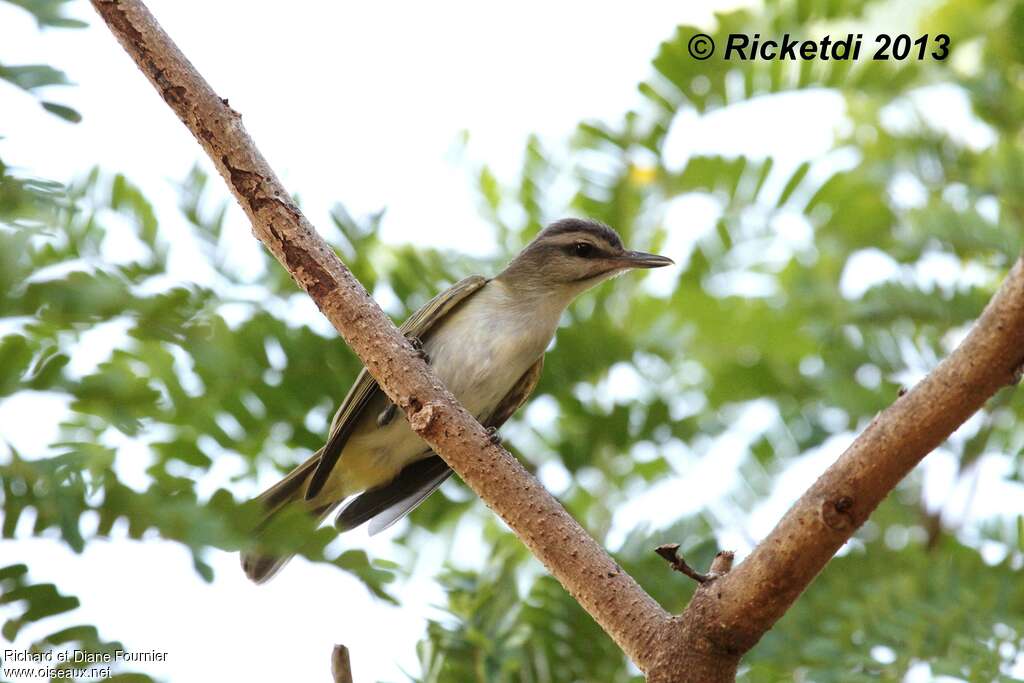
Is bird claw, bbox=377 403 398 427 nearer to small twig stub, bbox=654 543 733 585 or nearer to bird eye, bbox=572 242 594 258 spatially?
bird eye, bbox=572 242 594 258

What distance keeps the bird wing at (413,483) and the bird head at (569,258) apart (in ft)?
Answer: 1.68

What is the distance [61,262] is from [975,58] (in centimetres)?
467

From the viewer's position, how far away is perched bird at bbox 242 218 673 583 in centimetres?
558

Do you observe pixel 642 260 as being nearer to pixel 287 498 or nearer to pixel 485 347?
pixel 485 347

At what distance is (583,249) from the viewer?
5.83m

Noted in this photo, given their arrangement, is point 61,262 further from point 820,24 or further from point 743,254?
point 820,24

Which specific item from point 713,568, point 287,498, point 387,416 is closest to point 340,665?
point 713,568

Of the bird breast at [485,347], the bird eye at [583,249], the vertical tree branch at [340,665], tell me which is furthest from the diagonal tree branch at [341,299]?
the bird eye at [583,249]

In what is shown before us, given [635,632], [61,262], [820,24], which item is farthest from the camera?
[820,24]

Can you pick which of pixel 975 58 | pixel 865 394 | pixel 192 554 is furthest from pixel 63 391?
pixel 975 58

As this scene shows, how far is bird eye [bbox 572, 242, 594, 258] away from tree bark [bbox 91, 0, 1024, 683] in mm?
2190

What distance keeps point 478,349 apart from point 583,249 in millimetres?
Answer: 691

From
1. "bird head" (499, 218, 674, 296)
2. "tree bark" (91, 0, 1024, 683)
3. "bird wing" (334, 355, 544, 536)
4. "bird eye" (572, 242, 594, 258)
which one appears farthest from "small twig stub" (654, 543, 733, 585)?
"bird eye" (572, 242, 594, 258)

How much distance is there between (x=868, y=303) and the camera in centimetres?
519
